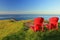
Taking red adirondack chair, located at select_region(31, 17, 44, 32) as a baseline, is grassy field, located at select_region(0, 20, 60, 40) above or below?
below

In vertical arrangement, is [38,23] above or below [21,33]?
above

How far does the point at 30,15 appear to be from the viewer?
1.90 metres

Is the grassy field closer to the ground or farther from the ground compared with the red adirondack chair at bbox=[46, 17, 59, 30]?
closer to the ground

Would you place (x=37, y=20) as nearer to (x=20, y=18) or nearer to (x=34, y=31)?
(x=34, y=31)

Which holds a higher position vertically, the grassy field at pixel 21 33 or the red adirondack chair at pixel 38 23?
the red adirondack chair at pixel 38 23

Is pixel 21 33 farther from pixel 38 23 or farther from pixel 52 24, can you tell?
pixel 52 24

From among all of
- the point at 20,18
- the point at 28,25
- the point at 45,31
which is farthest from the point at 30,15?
the point at 45,31

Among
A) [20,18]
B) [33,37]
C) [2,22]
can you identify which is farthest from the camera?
[20,18]

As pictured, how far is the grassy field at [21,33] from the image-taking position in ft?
4.72

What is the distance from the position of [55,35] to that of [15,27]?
450 mm

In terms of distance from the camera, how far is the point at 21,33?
4.92 feet

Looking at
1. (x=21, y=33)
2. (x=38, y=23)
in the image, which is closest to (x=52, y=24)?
(x=38, y=23)

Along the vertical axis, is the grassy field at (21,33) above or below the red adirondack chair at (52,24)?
below

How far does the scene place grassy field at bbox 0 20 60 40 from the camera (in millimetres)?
1438
